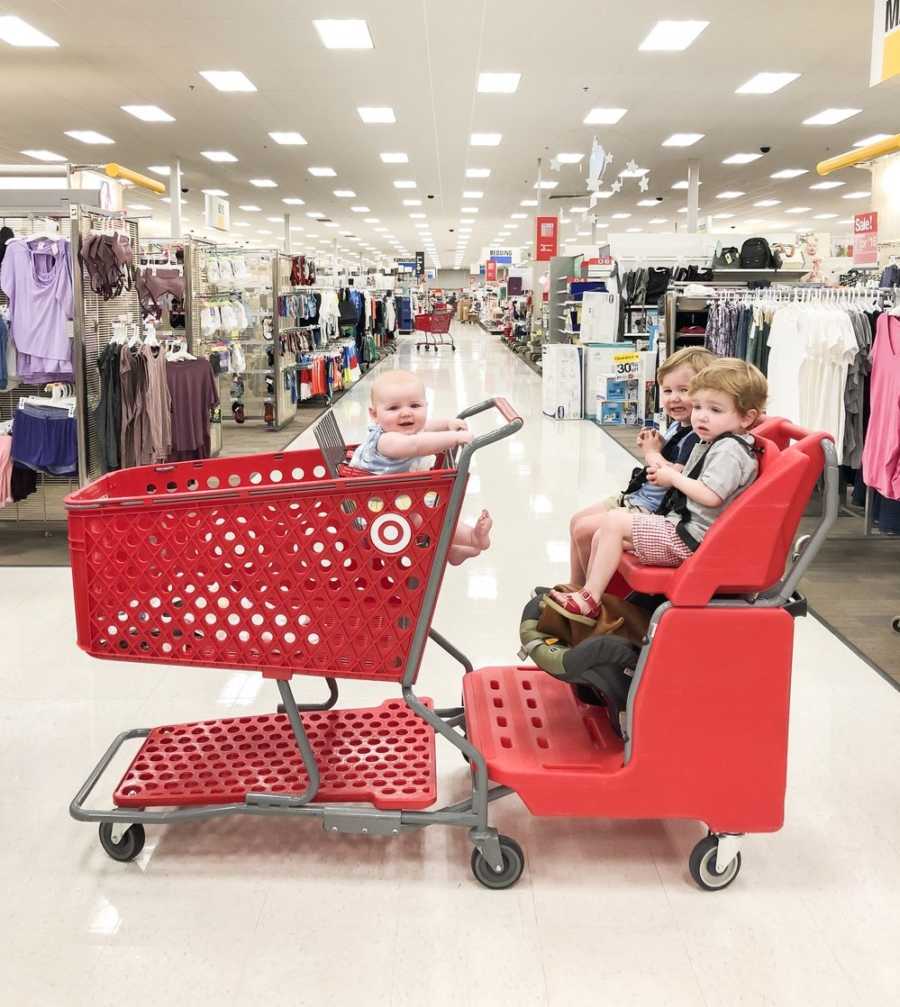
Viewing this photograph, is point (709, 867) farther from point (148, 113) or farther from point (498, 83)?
point (148, 113)

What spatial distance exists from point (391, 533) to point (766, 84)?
1192 centimetres

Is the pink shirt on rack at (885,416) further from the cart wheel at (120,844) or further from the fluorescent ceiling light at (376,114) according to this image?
the fluorescent ceiling light at (376,114)

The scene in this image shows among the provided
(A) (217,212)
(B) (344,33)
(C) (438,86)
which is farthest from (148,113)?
(B) (344,33)

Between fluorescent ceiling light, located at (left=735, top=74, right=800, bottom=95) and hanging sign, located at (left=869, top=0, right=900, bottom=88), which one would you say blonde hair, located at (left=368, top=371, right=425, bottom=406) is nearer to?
hanging sign, located at (left=869, top=0, right=900, bottom=88)

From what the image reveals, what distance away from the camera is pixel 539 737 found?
2.54 m

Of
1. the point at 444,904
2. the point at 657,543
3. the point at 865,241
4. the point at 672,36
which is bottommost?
the point at 444,904

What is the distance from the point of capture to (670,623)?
2.25 meters

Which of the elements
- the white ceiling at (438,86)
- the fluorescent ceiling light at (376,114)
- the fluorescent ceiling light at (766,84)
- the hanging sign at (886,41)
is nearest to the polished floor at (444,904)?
the hanging sign at (886,41)

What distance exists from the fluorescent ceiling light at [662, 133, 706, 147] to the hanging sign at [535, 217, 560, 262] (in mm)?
2373

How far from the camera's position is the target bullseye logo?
2.27m

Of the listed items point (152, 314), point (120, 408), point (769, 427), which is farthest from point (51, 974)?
point (152, 314)

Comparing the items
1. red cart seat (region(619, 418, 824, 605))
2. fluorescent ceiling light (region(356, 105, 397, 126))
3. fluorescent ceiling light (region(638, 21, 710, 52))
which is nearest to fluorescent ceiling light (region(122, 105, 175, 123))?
fluorescent ceiling light (region(356, 105, 397, 126))

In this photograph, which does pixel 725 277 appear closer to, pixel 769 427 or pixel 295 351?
pixel 295 351

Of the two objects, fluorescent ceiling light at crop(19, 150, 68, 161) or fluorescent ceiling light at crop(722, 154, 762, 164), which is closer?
fluorescent ceiling light at crop(19, 150, 68, 161)
